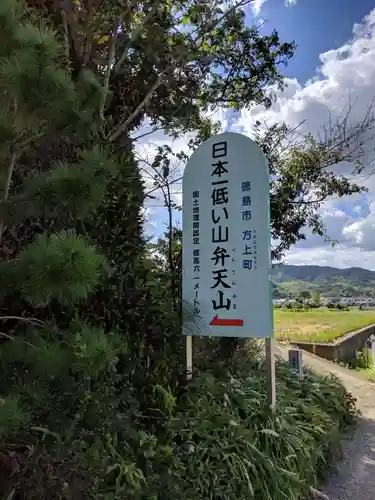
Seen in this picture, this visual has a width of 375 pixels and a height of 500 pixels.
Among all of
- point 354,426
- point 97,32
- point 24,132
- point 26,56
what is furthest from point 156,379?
point 354,426

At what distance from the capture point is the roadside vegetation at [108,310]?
1.59 meters

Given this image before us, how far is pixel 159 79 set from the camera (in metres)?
3.50

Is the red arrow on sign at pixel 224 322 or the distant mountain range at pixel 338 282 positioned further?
the distant mountain range at pixel 338 282

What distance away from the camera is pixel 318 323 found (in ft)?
33.6

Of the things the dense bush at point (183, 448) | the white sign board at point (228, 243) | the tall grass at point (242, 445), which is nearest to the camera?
the dense bush at point (183, 448)

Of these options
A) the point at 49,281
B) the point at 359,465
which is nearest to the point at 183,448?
the point at 49,281

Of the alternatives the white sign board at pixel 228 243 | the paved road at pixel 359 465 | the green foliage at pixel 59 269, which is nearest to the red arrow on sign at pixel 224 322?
the white sign board at pixel 228 243

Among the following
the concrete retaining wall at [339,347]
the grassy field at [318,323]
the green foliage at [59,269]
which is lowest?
the concrete retaining wall at [339,347]

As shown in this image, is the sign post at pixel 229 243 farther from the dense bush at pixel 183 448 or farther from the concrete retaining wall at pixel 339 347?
the concrete retaining wall at pixel 339 347

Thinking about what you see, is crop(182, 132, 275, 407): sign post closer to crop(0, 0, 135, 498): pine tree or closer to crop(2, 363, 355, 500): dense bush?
crop(2, 363, 355, 500): dense bush

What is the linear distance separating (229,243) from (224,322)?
61cm

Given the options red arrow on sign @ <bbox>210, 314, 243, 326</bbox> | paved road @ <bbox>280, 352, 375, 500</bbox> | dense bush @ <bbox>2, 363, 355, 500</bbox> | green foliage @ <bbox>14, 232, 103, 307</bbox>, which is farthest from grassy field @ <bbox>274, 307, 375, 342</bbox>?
green foliage @ <bbox>14, 232, 103, 307</bbox>

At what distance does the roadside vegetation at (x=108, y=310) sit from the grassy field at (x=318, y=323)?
5.02m

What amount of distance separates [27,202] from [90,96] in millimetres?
544
